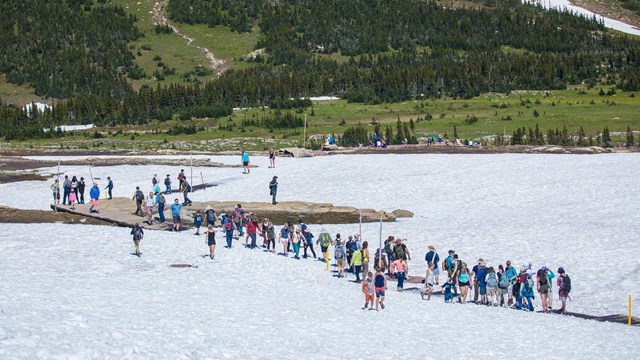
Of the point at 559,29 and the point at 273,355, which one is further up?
the point at 559,29

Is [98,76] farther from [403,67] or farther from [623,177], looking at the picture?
[623,177]

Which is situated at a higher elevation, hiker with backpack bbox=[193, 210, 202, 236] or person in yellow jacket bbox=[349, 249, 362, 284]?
hiker with backpack bbox=[193, 210, 202, 236]

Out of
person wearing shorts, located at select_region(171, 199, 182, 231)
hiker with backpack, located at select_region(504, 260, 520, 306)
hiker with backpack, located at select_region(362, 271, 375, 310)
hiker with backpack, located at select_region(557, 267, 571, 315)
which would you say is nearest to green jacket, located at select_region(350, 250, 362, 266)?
hiker with backpack, located at select_region(362, 271, 375, 310)

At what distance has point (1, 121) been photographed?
105625 mm

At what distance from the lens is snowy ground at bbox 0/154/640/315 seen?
33625 mm

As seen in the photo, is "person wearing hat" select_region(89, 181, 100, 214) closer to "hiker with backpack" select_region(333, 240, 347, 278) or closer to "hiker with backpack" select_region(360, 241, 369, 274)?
"hiker with backpack" select_region(333, 240, 347, 278)

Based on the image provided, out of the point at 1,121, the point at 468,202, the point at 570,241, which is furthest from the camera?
the point at 1,121

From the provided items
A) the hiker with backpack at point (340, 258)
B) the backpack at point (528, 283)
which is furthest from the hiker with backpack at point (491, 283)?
the hiker with backpack at point (340, 258)

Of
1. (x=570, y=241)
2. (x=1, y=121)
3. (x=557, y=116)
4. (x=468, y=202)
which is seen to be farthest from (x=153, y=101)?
(x=570, y=241)

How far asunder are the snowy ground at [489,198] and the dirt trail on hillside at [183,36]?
75149 mm

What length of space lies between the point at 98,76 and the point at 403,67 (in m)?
44.5

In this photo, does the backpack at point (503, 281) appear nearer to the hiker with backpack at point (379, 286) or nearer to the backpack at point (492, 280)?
the backpack at point (492, 280)

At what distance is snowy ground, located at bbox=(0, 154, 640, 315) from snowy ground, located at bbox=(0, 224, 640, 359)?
4.45 meters

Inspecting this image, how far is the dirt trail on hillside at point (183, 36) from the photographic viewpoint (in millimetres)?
139500
